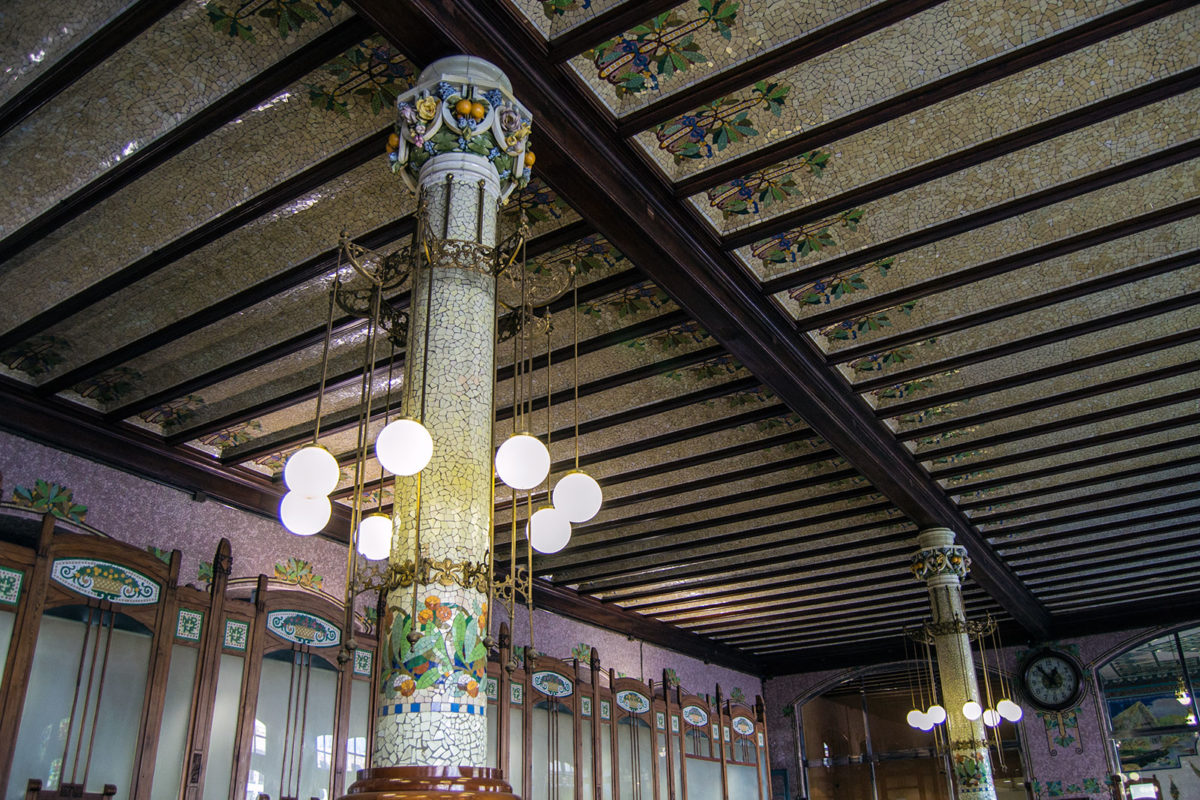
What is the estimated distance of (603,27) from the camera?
3914mm

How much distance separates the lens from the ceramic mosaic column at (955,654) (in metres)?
8.71

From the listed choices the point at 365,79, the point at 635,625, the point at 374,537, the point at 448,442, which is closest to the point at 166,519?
the point at 374,537

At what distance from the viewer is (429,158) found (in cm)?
361

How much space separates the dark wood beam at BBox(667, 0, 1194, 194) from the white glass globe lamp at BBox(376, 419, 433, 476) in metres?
2.13

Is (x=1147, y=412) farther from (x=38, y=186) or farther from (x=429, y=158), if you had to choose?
(x=38, y=186)

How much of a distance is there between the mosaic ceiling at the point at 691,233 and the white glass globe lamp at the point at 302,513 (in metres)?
Answer: 1.57

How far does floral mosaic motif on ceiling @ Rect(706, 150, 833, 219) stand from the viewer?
4848 mm

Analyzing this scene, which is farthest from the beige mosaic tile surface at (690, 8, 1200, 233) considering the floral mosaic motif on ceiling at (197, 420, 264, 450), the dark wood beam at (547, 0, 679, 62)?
the floral mosaic motif on ceiling at (197, 420, 264, 450)

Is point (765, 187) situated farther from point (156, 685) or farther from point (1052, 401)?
point (156, 685)

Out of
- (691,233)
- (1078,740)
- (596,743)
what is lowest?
(596,743)

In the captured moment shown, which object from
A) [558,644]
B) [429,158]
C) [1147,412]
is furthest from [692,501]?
[429,158]

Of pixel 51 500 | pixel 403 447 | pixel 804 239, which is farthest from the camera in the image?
pixel 51 500

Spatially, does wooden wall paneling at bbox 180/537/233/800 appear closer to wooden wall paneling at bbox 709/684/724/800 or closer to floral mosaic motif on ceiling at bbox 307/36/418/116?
floral mosaic motif on ceiling at bbox 307/36/418/116

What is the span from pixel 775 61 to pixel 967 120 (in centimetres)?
113
